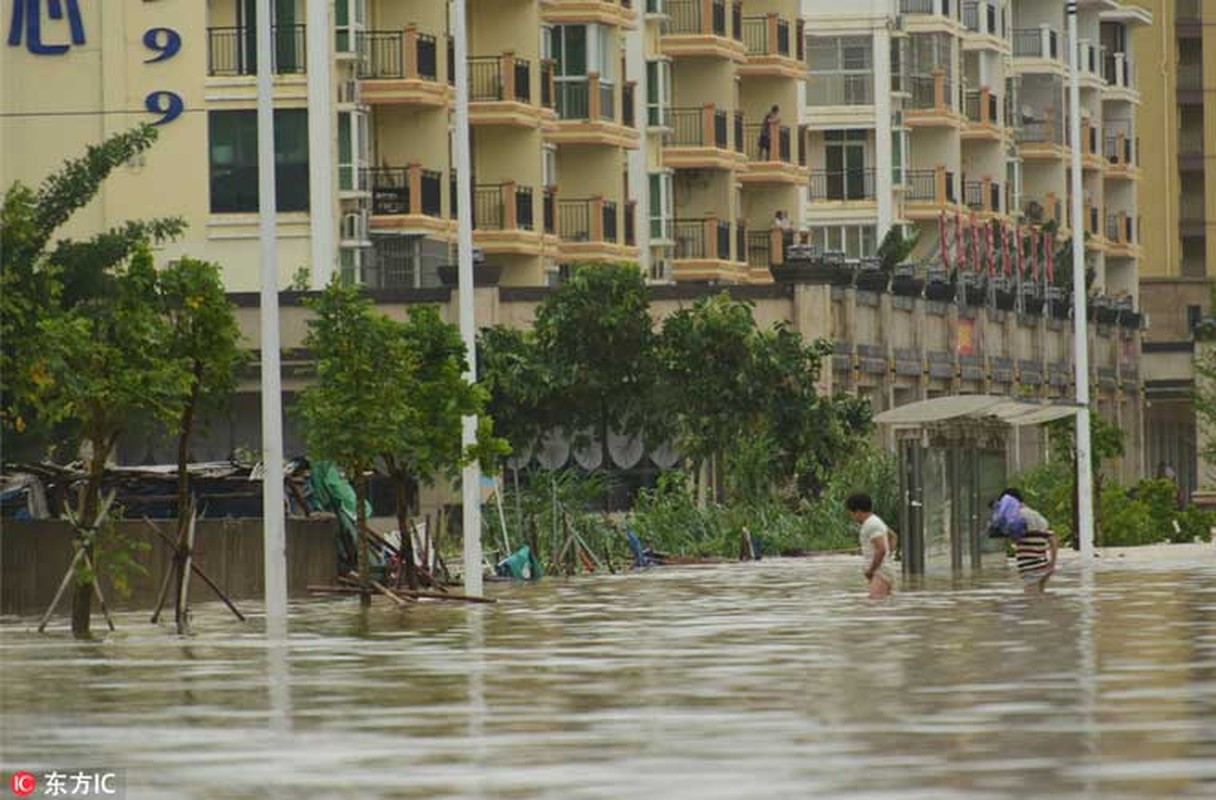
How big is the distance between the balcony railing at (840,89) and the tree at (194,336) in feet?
229

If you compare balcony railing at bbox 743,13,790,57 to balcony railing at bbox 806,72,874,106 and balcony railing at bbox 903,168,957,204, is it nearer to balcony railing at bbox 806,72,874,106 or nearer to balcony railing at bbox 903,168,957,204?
balcony railing at bbox 806,72,874,106

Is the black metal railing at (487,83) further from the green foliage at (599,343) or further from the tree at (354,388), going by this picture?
the tree at (354,388)

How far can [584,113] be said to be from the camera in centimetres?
8612

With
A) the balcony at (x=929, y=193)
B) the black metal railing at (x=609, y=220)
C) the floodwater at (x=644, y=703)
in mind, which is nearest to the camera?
the floodwater at (x=644, y=703)

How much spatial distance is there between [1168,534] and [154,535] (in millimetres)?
33872

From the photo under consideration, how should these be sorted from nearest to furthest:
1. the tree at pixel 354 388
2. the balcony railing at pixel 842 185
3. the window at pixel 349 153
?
the tree at pixel 354 388 < the window at pixel 349 153 < the balcony railing at pixel 842 185

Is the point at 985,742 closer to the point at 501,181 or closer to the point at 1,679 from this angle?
the point at 1,679

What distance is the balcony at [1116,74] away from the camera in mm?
126375

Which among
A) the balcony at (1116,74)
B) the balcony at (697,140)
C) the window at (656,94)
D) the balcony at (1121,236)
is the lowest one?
the balcony at (1121,236)

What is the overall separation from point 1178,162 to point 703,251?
49.1 meters

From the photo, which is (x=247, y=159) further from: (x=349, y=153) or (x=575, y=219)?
(x=575, y=219)

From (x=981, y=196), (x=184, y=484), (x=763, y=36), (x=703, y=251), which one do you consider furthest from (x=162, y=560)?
(x=981, y=196)

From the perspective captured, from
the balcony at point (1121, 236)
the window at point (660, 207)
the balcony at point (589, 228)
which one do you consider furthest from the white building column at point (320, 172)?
the balcony at point (1121, 236)

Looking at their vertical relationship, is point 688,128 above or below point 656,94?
below
